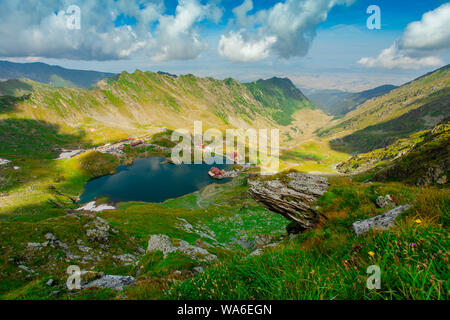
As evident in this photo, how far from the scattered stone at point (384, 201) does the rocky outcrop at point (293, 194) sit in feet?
11.5

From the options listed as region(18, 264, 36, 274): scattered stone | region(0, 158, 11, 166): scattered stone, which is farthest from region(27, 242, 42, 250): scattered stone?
region(0, 158, 11, 166): scattered stone

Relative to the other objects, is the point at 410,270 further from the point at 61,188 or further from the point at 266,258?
the point at 61,188

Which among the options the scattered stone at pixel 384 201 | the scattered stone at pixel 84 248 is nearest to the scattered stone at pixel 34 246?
the scattered stone at pixel 84 248

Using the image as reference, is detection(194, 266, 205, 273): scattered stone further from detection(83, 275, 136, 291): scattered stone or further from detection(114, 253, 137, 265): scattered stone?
detection(114, 253, 137, 265): scattered stone

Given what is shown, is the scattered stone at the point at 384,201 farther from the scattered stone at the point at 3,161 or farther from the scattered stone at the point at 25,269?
the scattered stone at the point at 3,161

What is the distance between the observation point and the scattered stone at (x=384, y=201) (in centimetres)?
985

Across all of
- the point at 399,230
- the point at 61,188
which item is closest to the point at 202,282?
the point at 399,230

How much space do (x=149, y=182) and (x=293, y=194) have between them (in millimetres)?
134670

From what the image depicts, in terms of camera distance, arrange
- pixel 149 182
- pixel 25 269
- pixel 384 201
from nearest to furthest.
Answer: pixel 384 201 → pixel 25 269 → pixel 149 182

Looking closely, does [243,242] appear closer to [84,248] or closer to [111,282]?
[84,248]

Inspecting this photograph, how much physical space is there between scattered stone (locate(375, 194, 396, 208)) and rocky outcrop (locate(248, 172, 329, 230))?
351 centimetres

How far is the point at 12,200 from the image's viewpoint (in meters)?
81.9

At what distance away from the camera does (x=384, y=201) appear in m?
10.1

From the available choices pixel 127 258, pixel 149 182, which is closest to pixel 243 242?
pixel 127 258
